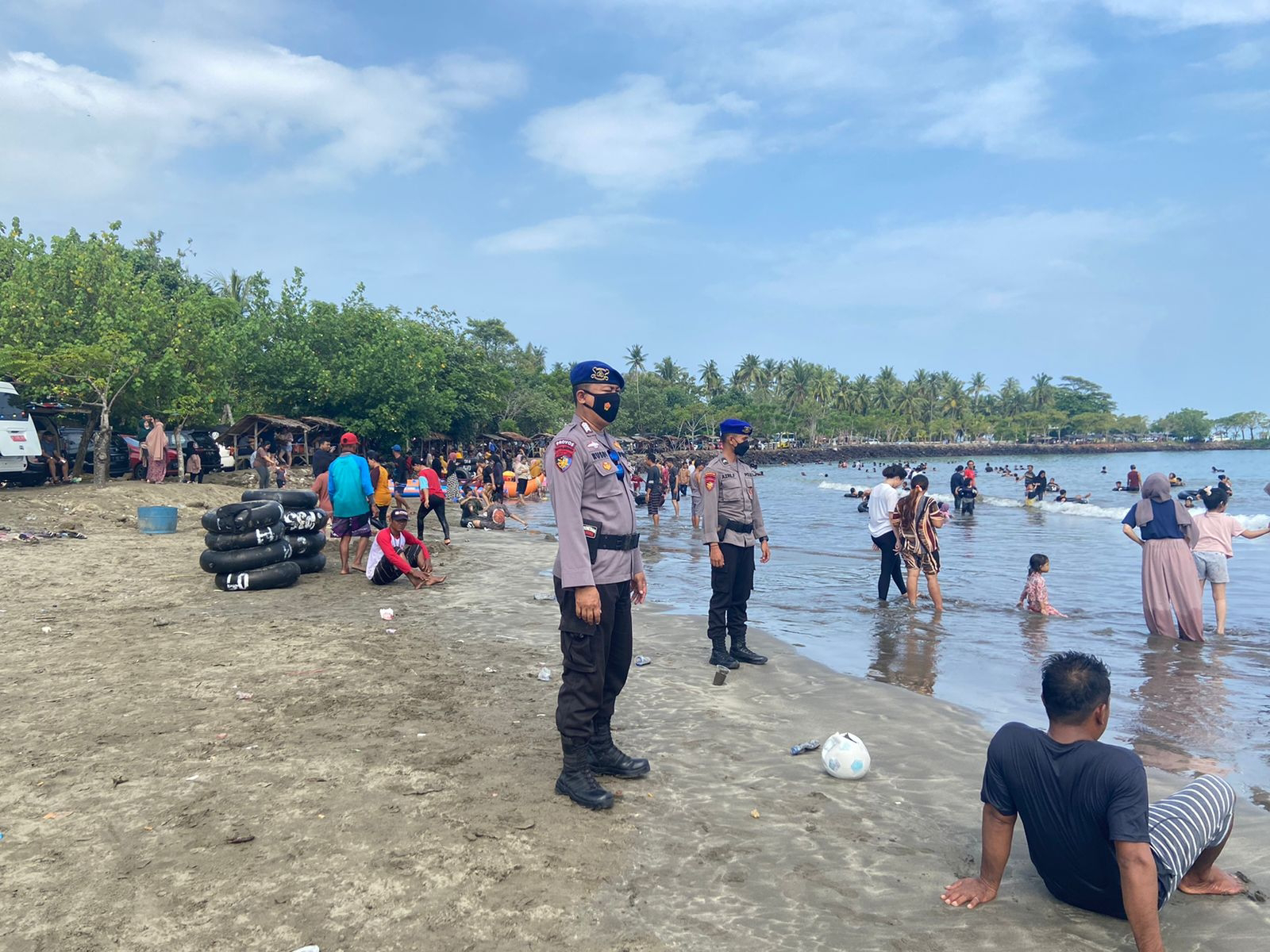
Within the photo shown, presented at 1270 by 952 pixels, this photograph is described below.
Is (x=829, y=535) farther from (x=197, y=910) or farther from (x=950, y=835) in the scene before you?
→ (x=197, y=910)

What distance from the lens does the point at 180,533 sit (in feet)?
49.7

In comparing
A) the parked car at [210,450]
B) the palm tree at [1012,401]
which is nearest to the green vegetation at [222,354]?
the parked car at [210,450]

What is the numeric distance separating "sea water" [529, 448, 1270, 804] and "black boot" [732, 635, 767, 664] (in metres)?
0.55

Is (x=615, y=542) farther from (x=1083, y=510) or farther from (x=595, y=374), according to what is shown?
(x=1083, y=510)

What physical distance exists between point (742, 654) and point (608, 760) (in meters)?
2.95

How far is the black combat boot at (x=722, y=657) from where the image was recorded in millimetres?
7086

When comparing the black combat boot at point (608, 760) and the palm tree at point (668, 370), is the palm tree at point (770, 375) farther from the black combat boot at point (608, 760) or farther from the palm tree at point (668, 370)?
the black combat boot at point (608, 760)

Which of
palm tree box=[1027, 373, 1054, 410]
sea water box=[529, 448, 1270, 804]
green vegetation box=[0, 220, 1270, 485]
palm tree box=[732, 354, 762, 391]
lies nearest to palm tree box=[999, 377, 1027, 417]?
palm tree box=[1027, 373, 1054, 410]

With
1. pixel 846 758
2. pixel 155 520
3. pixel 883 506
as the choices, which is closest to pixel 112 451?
pixel 155 520

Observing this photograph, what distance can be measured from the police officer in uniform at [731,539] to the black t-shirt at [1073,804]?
386cm

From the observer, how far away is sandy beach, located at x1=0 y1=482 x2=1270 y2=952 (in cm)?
313

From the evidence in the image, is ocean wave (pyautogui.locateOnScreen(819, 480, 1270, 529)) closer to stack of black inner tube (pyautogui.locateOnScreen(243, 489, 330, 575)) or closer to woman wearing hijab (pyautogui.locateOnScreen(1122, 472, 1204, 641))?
woman wearing hijab (pyautogui.locateOnScreen(1122, 472, 1204, 641))

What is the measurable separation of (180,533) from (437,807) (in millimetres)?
13309

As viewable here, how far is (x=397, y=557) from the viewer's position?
10.3 metres
